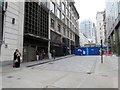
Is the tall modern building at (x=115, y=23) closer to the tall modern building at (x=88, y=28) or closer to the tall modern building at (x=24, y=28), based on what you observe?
the tall modern building at (x=24, y=28)

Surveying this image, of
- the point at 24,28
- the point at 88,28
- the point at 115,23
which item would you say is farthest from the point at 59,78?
the point at 88,28

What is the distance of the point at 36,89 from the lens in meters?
6.82

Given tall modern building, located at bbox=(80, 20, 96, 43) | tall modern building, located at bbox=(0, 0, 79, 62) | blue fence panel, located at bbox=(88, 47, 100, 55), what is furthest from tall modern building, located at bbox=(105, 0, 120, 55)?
tall modern building, located at bbox=(80, 20, 96, 43)

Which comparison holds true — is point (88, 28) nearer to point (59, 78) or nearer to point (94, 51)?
point (94, 51)

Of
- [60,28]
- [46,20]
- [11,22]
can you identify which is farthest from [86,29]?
[11,22]

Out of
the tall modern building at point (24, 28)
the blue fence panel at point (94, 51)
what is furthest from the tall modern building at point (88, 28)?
the tall modern building at point (24, 28)

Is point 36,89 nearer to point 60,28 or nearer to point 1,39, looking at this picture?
point 1,39

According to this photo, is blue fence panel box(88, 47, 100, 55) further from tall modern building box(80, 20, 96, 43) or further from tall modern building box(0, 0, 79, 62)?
tall modern building box(80, 20, 96, 43)

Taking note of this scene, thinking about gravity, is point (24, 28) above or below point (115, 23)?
below

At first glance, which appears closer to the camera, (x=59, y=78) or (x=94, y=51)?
(x=59, y=78)

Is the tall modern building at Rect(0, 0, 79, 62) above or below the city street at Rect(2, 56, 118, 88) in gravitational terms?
above

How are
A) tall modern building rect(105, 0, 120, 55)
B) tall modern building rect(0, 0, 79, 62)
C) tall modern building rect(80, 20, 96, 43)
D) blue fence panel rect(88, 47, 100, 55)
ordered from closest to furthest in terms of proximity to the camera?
tall modern building rect(0, 0, 79, 62)
tall modern building rect(105, 0, 120, 55)
blue fence panel rect(88, 47, 100, 55)
tall modern building rect(80, 20, 96, 43)

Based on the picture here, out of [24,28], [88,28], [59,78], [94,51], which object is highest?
[88,28]

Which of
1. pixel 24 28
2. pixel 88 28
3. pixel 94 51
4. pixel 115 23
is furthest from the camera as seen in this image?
pixel 88 28
